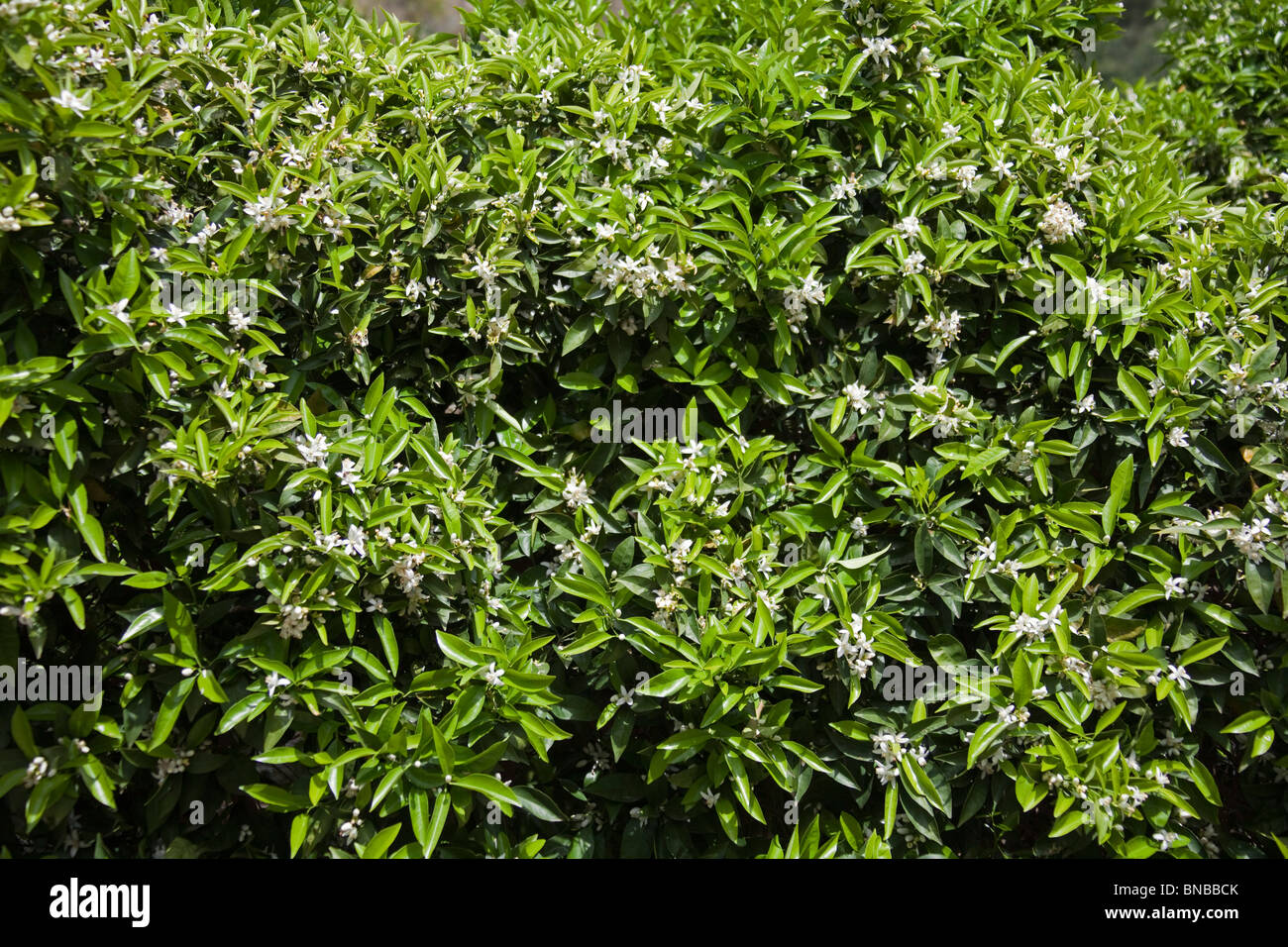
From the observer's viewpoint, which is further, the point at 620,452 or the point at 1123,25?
the point at 1123,25

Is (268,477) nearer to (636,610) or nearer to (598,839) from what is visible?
(636,610)

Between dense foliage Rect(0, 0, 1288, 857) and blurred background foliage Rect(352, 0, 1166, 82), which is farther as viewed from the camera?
blurred background foliage Rect(352, 0, 1166, 82)

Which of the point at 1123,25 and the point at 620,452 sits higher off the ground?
the point at 1123,25

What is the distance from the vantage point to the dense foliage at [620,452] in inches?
91.4

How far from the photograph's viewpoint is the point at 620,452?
2877 mm

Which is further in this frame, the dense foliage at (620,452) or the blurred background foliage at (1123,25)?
the blurred background foliage at (1123,25)

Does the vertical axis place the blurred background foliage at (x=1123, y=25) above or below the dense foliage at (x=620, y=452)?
above

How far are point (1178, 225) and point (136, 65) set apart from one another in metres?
3.20

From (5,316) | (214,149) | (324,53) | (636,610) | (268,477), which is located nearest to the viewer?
(5,316)

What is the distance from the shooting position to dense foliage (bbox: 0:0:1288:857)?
2.32 m

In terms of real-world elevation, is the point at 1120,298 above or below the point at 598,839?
above

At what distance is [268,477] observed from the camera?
7.86 ft

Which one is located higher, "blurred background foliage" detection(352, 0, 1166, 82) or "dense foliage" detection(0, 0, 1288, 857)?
"blurred background foliage" detection(352, 0, 1166, 82)

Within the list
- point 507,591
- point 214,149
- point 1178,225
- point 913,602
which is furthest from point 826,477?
point 214,149
